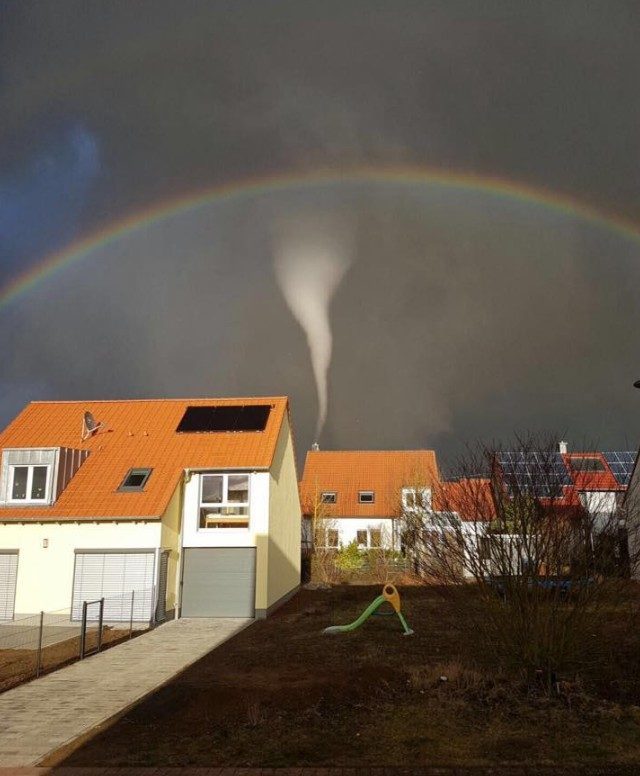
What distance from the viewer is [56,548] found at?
2211 cm

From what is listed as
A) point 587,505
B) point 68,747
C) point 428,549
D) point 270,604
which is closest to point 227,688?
point 68,747

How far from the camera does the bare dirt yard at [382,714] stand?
314 inches

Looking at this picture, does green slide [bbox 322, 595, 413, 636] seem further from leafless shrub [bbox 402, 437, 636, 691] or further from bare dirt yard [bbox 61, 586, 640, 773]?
leafless shrub [bbox 402, 437, 636, 691]

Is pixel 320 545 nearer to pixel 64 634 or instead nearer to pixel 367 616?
pixel 367 616

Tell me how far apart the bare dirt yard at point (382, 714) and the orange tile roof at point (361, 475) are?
3032cm

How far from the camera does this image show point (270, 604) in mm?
23406

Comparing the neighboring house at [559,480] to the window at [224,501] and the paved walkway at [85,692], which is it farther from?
the window at [224,501]

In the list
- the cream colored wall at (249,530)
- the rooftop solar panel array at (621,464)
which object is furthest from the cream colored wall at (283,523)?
the rooftop solar panel array at (621,464)

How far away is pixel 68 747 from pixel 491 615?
620 cm

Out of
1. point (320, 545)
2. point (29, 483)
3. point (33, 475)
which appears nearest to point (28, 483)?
point (29, 483)

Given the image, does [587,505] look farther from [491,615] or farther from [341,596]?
[341,596]

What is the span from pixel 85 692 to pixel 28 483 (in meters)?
13.3

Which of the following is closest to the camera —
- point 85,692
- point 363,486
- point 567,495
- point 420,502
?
point 567,495

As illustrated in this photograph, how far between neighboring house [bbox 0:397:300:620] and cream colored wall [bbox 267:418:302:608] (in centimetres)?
11
